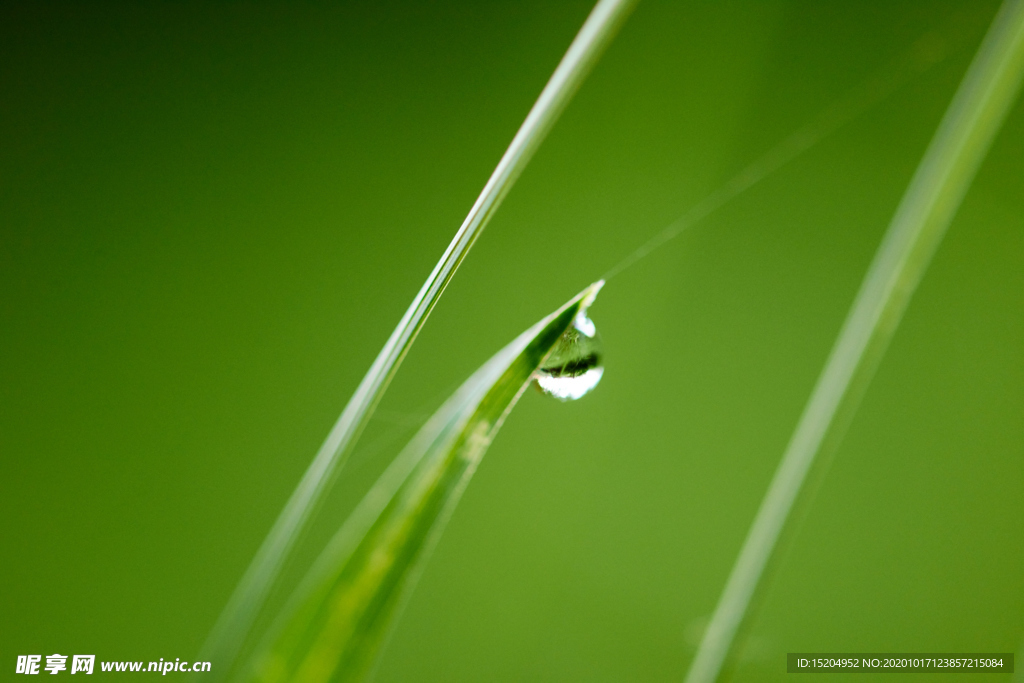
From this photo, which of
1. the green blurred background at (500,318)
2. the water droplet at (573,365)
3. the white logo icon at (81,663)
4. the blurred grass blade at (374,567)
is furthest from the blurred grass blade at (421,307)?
the white logo icon at (81,663)

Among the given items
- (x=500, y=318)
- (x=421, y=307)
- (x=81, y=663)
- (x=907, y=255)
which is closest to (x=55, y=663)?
(x=81, y=663)

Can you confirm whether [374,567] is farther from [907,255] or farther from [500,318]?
[500,318]

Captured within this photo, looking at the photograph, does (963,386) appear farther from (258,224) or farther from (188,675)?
(188,675)

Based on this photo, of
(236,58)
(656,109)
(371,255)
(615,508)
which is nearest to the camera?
(236,58)

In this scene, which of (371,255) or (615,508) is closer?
(371,255)

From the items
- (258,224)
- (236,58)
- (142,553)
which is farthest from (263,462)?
(236,58)

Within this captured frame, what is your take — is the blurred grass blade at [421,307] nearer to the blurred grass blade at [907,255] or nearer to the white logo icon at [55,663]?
the blurred grass blade at [907,255]

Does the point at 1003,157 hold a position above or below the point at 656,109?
above

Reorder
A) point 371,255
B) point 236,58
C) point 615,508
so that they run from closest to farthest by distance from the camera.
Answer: point 236,58
point 371,255
point 615,508
